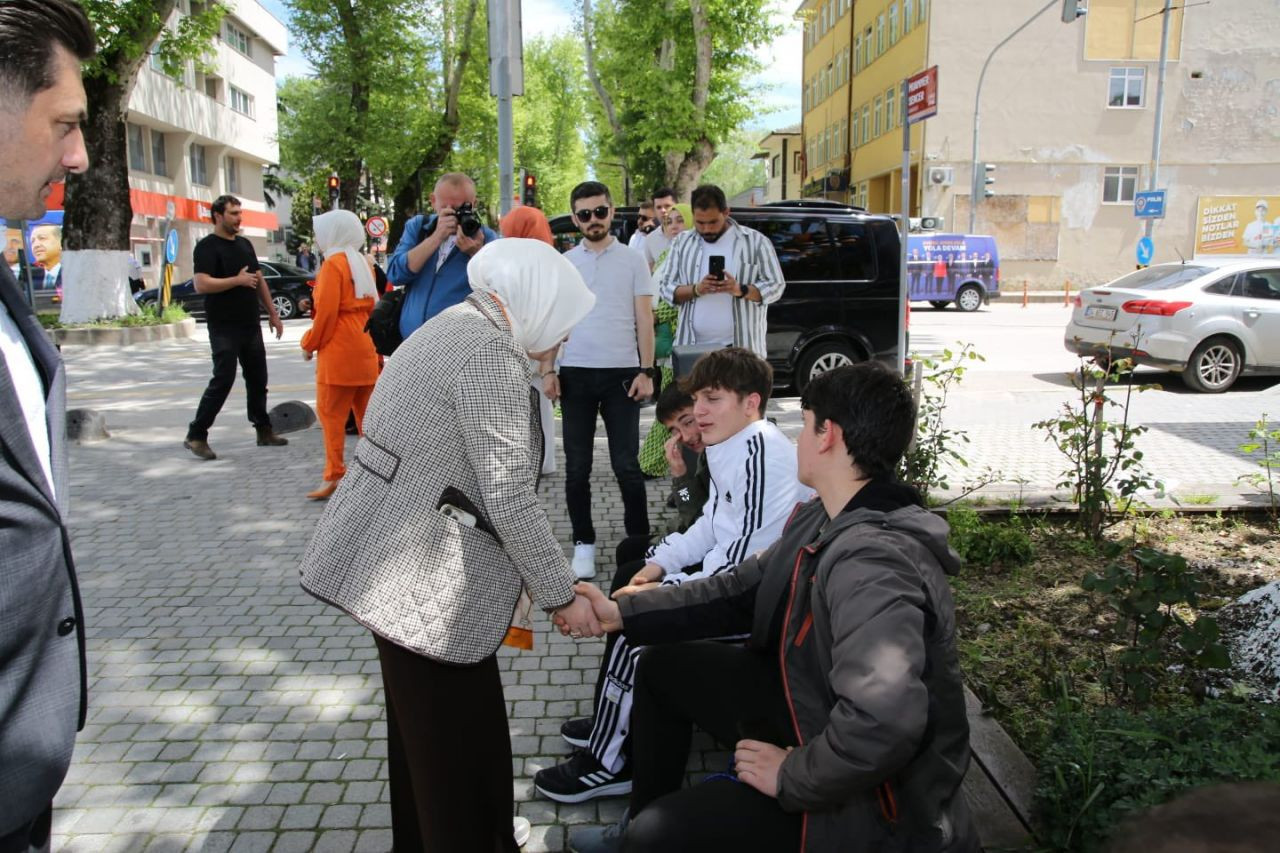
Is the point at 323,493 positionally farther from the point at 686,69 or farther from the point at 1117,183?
the point at 1117,183

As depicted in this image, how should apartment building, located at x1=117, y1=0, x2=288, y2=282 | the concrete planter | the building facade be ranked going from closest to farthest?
the concrete planter
apartment building, located at x1=117, y1=0, x2=288, y2=282
the building facade

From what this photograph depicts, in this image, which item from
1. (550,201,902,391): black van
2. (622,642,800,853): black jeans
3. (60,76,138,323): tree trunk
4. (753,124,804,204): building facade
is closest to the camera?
(622,642,800,853): black jeans

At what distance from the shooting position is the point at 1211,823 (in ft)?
2.73

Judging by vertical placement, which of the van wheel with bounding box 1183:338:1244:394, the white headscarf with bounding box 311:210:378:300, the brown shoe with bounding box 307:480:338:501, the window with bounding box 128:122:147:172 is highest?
the window with bounding box 128:122:147:172

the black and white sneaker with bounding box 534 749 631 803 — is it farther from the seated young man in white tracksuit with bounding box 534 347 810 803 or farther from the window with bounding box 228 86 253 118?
the window with bounding box 228 86 253 118

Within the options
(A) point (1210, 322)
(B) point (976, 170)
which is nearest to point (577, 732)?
(A) point (1210, 322)

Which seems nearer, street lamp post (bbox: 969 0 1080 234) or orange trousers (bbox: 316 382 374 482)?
orange trousers (bbox: 316 382 374 482)

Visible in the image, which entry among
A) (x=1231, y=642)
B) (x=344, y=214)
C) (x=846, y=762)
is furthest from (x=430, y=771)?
Result: (x=344, y=214)

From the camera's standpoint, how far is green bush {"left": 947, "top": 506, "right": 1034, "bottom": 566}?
466 cm

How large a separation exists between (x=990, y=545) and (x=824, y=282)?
5.60 meters

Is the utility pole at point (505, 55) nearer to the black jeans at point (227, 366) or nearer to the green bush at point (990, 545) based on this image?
the black jeans at point (227, 366)

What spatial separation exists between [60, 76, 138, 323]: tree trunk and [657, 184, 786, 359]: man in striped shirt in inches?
583

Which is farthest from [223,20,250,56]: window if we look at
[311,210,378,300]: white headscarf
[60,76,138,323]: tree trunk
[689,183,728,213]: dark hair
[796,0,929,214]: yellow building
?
[689,183,728,213]: dark hair

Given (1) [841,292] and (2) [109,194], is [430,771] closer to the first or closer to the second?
(1) [841,292]
